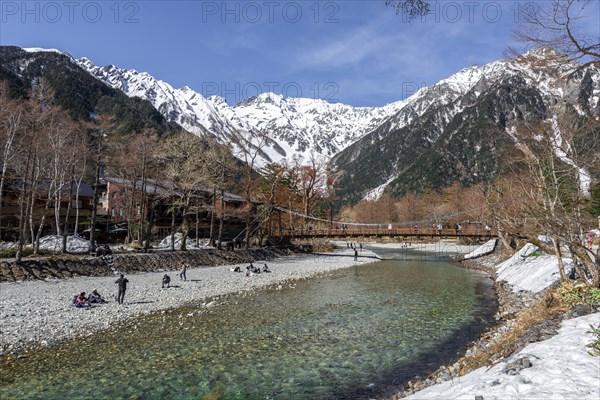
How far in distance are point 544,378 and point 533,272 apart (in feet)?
52.0

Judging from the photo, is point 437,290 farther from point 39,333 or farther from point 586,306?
point 39,333

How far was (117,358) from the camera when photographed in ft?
29.3

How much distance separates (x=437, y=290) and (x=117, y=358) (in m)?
15.4

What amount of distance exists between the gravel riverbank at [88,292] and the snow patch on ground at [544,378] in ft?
33.6

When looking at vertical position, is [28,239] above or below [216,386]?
above

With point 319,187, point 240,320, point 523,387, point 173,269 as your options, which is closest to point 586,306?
point 523,387

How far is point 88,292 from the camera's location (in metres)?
16.4

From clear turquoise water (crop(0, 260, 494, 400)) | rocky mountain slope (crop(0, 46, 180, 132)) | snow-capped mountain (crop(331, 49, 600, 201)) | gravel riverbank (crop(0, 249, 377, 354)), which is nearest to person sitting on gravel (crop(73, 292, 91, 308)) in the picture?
gravel riverbank (crop(0, 249, 377, 354))

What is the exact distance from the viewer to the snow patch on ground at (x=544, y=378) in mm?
4621

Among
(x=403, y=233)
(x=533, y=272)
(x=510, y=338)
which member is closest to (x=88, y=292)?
(x=510, y=338)

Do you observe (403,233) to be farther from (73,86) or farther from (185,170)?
(73,86)

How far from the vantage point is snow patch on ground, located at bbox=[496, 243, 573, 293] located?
15.5 m

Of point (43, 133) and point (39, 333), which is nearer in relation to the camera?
point (39, 333)

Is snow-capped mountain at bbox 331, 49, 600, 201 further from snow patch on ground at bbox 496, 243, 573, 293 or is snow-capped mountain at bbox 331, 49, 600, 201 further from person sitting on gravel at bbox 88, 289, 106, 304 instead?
person sitting on gravel at bbox 88, 289, 106, 304
